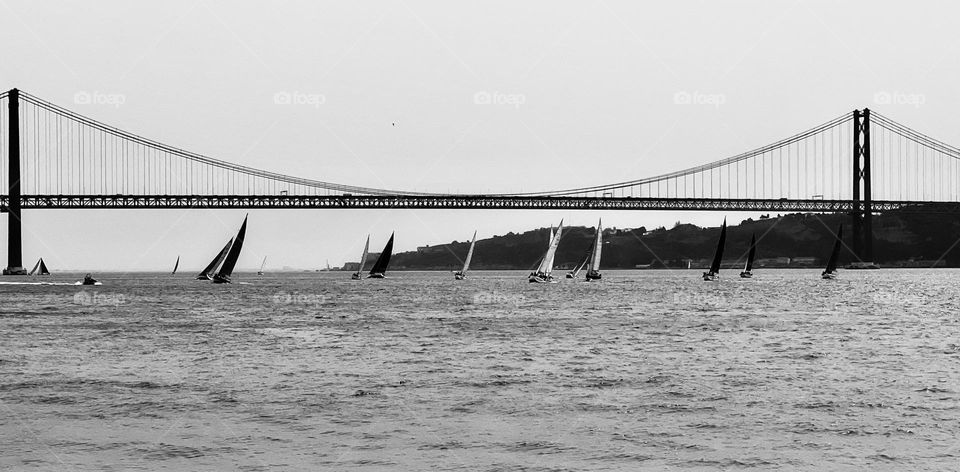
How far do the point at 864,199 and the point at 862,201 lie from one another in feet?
8.01

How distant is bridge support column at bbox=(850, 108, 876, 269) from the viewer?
4316 inches

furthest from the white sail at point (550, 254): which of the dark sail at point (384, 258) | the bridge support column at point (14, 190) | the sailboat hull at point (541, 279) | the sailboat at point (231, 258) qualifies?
the bridge support column at point (14, 190)

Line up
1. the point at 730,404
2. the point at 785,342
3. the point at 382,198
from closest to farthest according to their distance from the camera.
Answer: the point at 730,404 → the point at 785,342 → the point at 382,198

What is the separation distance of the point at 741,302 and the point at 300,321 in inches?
857

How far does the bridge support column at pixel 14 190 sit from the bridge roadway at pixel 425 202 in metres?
1.37

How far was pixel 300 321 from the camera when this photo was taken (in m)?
34.1

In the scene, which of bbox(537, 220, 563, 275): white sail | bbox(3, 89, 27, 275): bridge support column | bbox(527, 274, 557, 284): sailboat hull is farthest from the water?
bbox(3, 89, 27, 275): bridge support column

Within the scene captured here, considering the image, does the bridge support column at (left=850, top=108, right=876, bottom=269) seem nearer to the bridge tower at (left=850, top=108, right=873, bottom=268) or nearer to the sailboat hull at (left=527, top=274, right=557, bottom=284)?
the bridge tower at (left=850, top=108, right=873, bottom=268)

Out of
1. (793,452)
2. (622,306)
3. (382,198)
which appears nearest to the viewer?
(793,452)

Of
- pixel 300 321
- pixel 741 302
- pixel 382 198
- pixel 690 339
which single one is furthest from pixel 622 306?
pixel 382 198

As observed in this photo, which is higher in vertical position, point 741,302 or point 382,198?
point 382,198

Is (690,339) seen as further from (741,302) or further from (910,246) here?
(910,246)

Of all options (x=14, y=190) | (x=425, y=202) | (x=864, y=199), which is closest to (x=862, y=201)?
(x=864, y=199)

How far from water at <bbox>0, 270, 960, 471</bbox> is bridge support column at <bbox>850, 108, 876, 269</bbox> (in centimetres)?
8309
